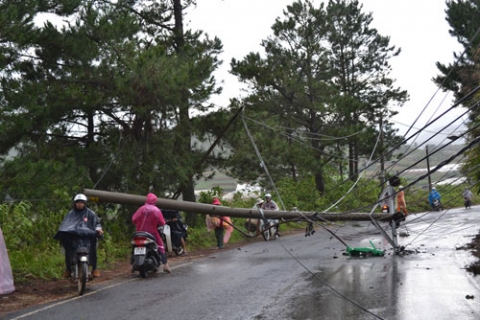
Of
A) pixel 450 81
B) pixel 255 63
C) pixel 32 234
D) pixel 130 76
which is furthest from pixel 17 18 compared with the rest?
pixel 450 81

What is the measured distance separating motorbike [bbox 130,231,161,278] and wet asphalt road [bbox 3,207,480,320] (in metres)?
0.28

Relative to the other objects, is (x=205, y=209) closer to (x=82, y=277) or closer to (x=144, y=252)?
(x=82, y=277)

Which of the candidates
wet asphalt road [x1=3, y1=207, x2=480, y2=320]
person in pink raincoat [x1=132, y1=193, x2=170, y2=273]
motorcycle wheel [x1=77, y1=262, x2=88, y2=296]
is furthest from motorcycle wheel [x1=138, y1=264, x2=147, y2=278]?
motorcycle wheel [x1=77, y1=262, x2=88, y2=296]

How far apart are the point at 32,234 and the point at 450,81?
3516cm

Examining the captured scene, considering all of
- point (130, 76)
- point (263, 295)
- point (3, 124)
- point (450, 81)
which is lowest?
point (263, 295)

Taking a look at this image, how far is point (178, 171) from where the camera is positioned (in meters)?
19.3

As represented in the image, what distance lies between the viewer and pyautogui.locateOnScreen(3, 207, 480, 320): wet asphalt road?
334 inches

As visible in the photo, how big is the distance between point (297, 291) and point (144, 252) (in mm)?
3883

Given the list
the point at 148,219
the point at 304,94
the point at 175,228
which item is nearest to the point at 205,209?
the point at 148,219

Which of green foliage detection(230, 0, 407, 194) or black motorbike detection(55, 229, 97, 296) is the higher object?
green foliage detection(230, 0, 407, 194)

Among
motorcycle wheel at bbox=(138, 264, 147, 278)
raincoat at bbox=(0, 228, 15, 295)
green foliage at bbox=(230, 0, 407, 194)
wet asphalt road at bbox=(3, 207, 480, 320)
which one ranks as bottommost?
wet asphalt road at bbox=(3, 207, 480, 320)

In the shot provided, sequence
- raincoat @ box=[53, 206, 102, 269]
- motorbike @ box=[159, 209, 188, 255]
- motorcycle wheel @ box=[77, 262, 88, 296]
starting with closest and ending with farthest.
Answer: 1. motorcycle wheel @ box=[77, 262, 88, 296]
2. raincoat @ box=[53, 206, 102, 269]
3. motorbike @ box=[159, 209, 188, 255]

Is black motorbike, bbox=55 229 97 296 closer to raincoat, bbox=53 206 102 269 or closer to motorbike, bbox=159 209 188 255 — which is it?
raincoat, bbox=53 206 102 269

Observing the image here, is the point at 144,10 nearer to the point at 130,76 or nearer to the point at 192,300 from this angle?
the point at 130,76
